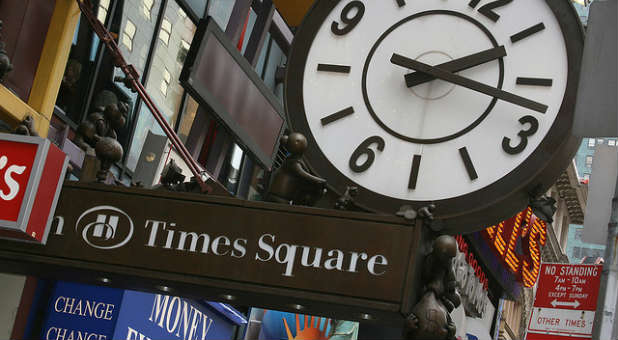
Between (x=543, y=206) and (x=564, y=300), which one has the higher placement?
(x=564, y=300)

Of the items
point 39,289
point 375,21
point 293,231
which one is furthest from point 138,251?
point 39,289

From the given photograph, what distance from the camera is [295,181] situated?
376cm

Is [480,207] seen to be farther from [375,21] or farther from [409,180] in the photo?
[375,21]

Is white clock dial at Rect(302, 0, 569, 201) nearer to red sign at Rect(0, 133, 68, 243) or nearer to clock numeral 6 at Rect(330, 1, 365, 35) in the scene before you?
clock numeral 6 at Rect(330, 1, 365, 35)

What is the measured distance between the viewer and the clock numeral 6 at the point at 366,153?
3781mm

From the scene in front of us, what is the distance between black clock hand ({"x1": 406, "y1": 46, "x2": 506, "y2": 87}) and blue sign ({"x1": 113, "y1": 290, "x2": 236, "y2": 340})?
6.26 meters

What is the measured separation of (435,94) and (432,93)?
1cm

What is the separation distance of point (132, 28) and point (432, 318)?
27.1 ft

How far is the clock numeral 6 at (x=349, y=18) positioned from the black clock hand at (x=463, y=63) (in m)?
0.36

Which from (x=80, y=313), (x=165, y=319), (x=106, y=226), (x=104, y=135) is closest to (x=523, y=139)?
(x=106, y=226)

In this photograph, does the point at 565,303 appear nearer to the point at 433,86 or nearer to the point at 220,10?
the point at 220,10

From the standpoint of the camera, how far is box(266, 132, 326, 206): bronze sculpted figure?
147 inches

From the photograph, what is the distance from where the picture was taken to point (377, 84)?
3930mm

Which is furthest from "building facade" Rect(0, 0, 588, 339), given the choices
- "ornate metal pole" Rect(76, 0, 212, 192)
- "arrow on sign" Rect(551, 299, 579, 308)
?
"arrow on sign" Rect(551, 299, 579, 308)
